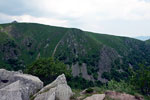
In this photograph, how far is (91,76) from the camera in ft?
428

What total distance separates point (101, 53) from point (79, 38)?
116 feet

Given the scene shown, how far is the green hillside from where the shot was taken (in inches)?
5354

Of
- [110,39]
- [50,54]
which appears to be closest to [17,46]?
[50,54]

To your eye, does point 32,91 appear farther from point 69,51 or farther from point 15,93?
point 69,51

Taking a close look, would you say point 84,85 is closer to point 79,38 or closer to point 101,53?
point 101,53

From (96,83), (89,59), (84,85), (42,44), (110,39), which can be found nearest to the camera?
(84,85)

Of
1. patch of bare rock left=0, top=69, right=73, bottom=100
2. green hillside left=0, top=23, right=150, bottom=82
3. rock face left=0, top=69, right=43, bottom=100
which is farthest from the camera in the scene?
green hillside left=0, top=23, right=150, bottom=82

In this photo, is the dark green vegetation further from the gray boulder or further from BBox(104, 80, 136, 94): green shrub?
the gray boulder

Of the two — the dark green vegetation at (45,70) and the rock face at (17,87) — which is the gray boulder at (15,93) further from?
the dark green vegetation at (45,70)

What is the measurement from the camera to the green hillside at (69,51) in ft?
446

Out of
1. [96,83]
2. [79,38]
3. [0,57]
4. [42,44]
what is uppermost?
[79,38]

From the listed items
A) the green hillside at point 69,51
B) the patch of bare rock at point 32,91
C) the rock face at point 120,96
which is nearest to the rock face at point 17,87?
the patch of bare rock at point 32,91

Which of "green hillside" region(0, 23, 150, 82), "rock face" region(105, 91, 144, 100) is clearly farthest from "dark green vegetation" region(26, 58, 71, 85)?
"green hillside" region(0, 23, 150, 82)

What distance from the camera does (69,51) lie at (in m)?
154
